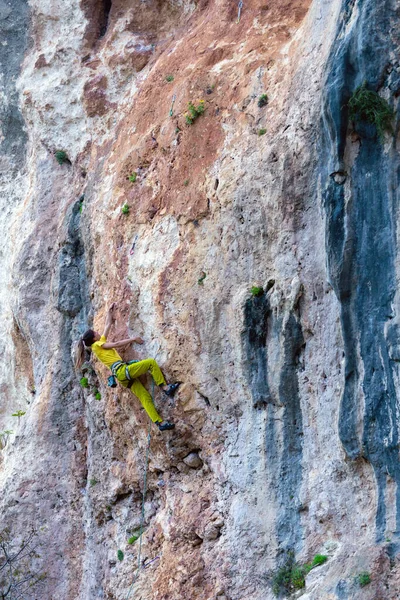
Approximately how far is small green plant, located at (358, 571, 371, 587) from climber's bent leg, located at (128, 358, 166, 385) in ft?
13.9

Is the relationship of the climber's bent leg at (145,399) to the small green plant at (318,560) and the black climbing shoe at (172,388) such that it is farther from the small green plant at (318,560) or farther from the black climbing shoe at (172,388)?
the small green plant at (318,560)

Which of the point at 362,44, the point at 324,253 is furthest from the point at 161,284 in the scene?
the point at 362,44

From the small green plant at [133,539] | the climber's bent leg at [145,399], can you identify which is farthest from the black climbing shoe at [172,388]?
the small green plant at [133,539]

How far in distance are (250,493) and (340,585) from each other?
2.09 m

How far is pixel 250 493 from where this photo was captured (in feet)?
34.8

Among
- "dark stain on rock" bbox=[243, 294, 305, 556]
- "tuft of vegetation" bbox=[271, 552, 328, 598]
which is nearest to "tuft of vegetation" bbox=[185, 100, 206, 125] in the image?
"dark stain on rock" bbox=[243, 294, 305, 556]

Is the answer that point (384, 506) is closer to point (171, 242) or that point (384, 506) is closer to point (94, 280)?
point (171, 242)

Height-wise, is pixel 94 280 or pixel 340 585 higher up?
pixel 94 280

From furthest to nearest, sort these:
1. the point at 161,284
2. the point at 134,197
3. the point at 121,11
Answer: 1. the point at 121,11
2. the point at 134,197
3. the point at 161,284

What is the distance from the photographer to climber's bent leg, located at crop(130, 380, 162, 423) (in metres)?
11.8

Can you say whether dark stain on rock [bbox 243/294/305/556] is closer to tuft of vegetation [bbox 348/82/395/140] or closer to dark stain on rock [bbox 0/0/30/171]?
tuft of vegetation [bbox 348/82/395/140]

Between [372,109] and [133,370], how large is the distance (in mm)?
5089

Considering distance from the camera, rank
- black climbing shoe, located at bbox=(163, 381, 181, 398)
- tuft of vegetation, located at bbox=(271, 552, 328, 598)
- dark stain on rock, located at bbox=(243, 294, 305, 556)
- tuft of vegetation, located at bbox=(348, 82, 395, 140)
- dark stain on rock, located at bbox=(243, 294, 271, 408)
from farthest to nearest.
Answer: black climbing shoe, located at bbox=(163, 381, 181, 398)
dark stain on rock, located at bbox=(243, 294, 271, 408)
dark stain on rock, located at bbox=(243, 294, 305, 556)
tuft of vegetation, located at bbox=(271, 552, 328, 598)
tuft of vegetation, located at bbox=(348, 82, 395, 140)

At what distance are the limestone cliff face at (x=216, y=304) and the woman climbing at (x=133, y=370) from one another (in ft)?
0.66
